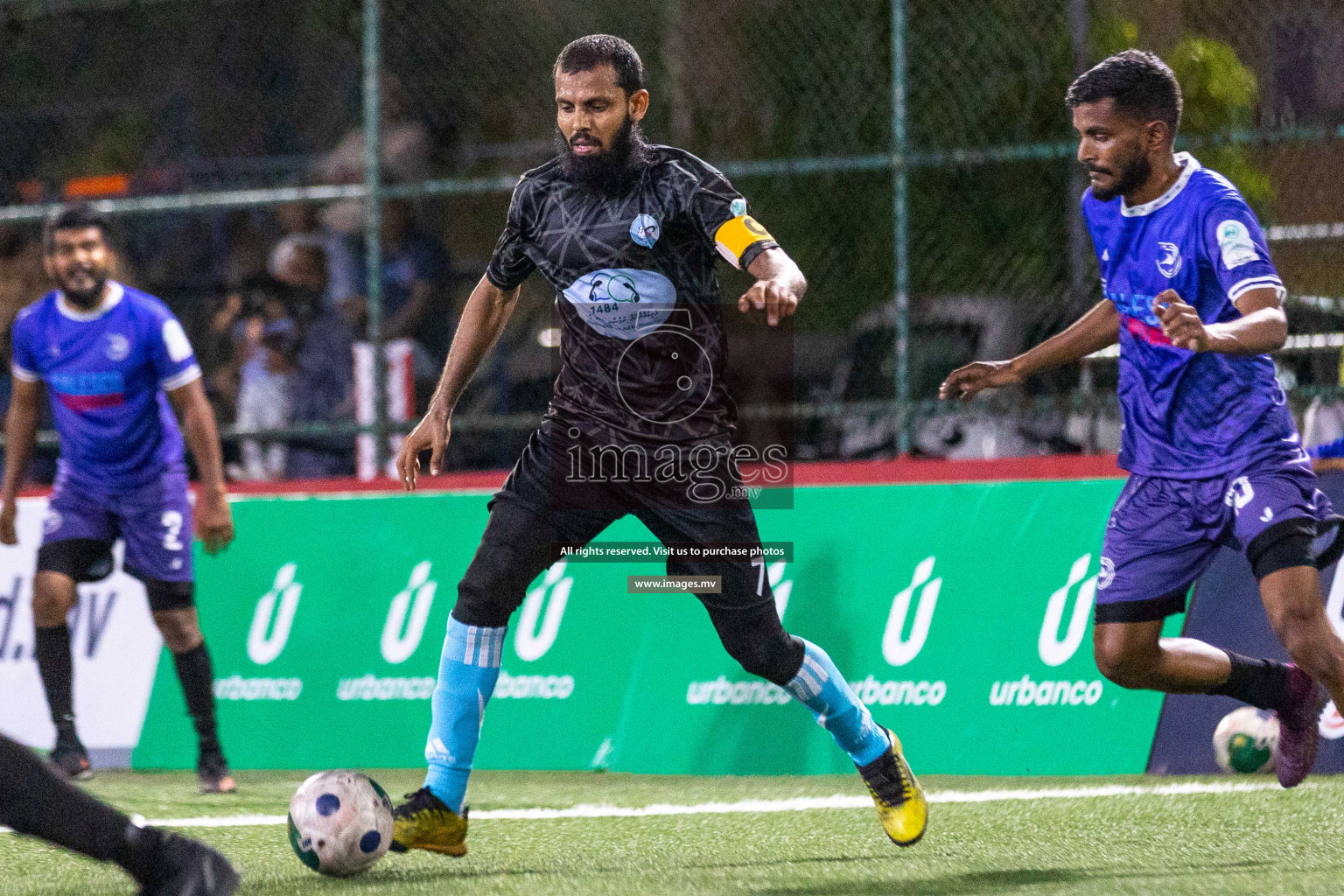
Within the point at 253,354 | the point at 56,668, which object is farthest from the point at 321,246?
the point at 56,668

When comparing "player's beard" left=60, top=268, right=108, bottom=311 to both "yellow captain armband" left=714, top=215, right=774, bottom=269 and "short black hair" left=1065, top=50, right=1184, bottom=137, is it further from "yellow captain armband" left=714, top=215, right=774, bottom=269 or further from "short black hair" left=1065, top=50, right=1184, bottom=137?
"short black hair" left=1065, top=50, right=1184, bottom=137

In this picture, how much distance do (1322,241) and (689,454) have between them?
4.07 m

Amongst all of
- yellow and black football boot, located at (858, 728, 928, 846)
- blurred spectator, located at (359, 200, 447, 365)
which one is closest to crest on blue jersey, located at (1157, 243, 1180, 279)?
yellow and black football boot, located at (858, 728, 928, 846)

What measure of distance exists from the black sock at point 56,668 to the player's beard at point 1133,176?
4930mm

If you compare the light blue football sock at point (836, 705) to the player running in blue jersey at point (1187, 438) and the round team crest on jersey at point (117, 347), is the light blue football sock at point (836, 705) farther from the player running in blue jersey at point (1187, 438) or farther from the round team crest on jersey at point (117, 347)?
the round team crest on jersey at point (117, 347)

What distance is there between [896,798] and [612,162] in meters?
2.06

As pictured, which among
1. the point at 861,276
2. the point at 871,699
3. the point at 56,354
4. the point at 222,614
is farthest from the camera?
the point at 861,276

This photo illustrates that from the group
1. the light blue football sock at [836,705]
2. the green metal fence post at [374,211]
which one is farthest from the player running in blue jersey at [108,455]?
the light blue football sock at [836,705]

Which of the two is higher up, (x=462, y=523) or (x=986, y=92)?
(x=986, y=92)

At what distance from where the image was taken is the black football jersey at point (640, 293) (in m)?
5.10

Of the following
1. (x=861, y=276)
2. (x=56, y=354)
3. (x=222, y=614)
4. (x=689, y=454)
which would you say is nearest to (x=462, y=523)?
(x=222, y=614)

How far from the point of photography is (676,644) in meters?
7.56

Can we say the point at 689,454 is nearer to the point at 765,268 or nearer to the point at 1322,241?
the point at 765,268

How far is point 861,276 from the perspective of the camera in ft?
29.6
